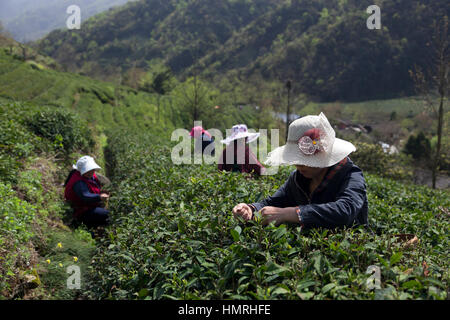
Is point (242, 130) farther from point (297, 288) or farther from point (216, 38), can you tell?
point (216, 38)

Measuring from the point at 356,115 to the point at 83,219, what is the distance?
62164 mm

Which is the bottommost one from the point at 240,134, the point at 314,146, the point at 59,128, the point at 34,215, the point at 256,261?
the point at 34,215

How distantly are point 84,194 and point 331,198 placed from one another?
4.31 m

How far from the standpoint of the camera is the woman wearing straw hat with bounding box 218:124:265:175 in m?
4.62

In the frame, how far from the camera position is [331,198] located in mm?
2217

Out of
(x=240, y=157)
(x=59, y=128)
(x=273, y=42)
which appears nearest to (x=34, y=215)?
(x=240, y=157)

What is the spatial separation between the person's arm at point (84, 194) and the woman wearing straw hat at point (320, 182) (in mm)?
3785

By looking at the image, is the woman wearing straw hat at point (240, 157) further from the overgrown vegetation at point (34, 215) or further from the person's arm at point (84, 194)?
the overgrown vegetation at point (34, 215)

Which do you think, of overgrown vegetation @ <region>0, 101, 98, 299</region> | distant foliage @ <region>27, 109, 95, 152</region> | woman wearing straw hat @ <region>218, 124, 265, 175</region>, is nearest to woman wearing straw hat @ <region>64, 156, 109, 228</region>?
overgrown vegetation @ <region>0, 101, 98, 299</region>

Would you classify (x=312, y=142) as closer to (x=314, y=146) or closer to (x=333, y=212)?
(x=314, y=146)

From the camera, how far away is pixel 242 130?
5078 mm

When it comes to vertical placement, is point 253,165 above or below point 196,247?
above

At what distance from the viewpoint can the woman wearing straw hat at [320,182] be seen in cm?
196

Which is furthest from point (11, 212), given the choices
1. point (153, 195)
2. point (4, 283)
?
point (153, 195)
